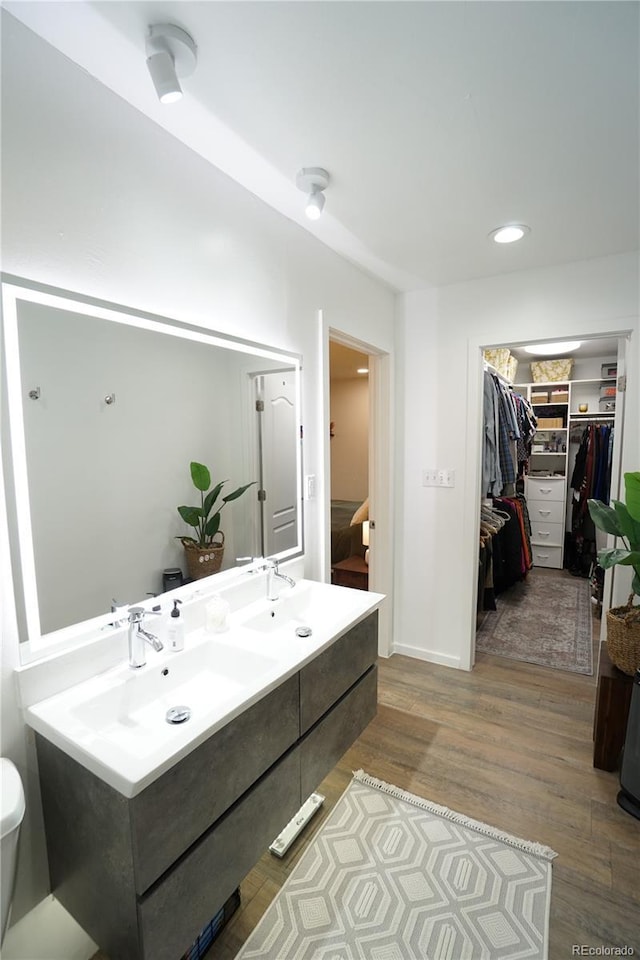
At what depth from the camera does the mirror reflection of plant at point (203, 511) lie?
1635 mm

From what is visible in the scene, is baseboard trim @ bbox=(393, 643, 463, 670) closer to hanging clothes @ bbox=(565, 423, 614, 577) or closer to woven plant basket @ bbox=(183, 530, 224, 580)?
woven plant basket @ bbox=(183, 530, 224, 580)

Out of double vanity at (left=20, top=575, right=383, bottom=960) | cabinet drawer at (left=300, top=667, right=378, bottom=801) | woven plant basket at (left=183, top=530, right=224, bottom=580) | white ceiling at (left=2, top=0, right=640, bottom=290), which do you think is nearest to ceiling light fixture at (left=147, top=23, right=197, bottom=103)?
white ceiling at (left=2, top=0, right=640, bottom=290)

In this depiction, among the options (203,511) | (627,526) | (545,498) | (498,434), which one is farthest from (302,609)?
(545,498)

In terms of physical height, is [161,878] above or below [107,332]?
below

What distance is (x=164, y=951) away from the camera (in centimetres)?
100

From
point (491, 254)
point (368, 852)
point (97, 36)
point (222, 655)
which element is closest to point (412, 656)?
point (368, 852)

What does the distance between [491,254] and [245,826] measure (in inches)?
105

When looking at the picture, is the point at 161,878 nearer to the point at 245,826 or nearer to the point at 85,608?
the point at 245,826

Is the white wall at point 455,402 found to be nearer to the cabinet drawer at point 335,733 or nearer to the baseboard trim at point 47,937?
the cabinet drawer at point 335,733

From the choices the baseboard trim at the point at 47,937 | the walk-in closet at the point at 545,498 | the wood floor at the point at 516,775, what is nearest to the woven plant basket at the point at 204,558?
the baseboard trim at the point at 47,937

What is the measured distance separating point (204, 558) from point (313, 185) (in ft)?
4.73

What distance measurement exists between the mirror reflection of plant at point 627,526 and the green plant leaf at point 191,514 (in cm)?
→ 173

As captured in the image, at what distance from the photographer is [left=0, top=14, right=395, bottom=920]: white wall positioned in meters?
1.06

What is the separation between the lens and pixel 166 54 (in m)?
1.06
